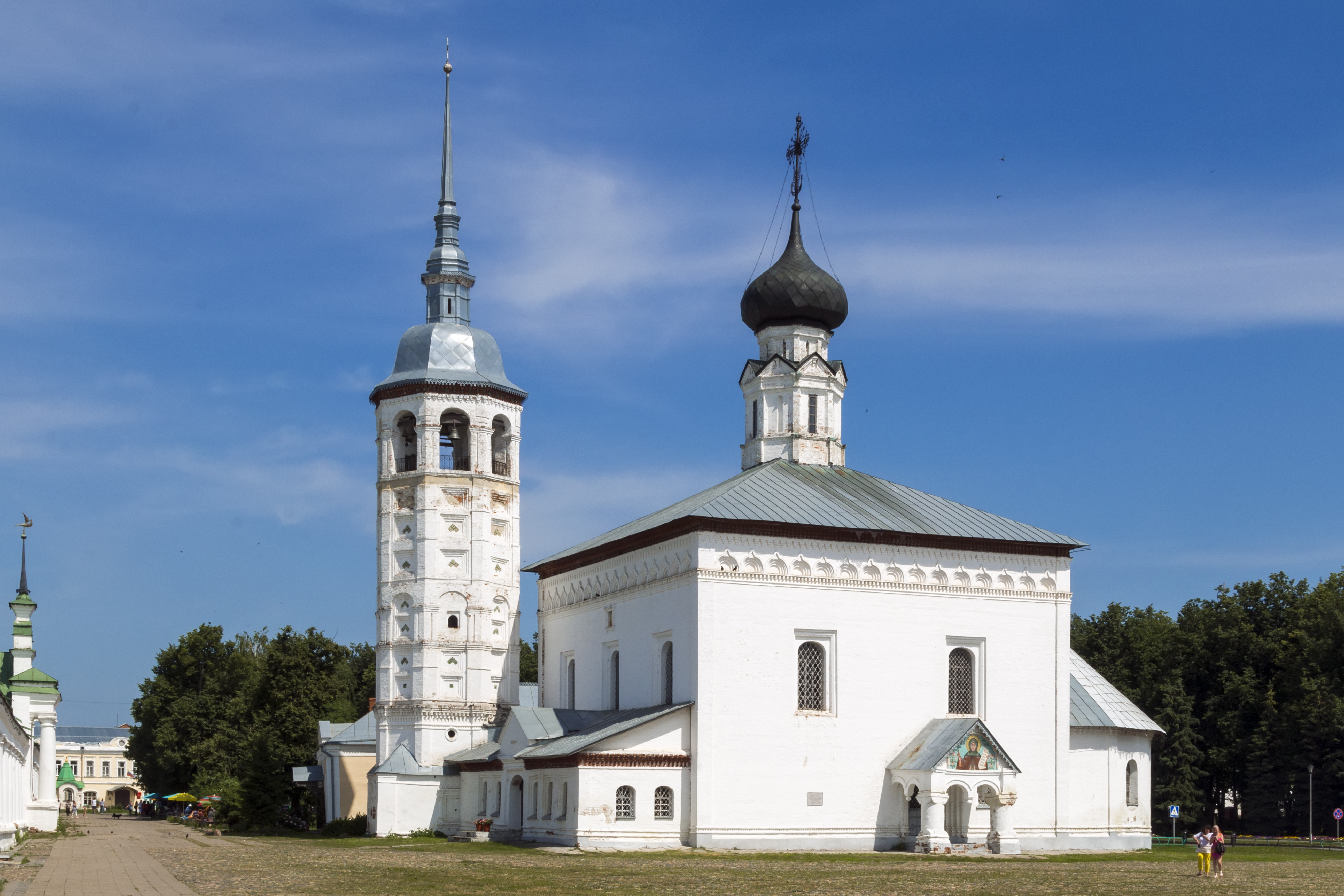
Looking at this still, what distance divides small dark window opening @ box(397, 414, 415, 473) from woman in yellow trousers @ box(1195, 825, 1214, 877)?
24.0 m

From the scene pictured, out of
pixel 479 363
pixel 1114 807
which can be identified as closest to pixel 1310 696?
pixel 1114 807

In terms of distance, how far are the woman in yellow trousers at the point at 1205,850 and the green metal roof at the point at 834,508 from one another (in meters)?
10.5

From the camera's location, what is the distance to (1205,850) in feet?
96.6

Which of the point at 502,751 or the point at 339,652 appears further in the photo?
the point at 339,652

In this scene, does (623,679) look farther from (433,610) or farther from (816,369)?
(816,369)

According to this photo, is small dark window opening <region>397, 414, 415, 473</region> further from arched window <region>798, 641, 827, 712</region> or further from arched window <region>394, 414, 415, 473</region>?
arched window <region>798, 641, 827, 712</region>

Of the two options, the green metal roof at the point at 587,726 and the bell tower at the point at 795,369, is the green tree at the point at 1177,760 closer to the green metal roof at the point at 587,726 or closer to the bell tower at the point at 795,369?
the bell tower at the point at 795,369

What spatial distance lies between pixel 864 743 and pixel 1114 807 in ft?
24.2

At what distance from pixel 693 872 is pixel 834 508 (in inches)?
495

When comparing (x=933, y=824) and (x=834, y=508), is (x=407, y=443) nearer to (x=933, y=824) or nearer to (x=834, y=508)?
(x=834, y=508)

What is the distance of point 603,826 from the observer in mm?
35031

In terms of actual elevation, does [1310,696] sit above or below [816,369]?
below

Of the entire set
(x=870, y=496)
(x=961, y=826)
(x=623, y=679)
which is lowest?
(x=961, y=826)

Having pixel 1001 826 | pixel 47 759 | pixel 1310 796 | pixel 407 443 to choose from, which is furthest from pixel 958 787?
pixel 47 759
